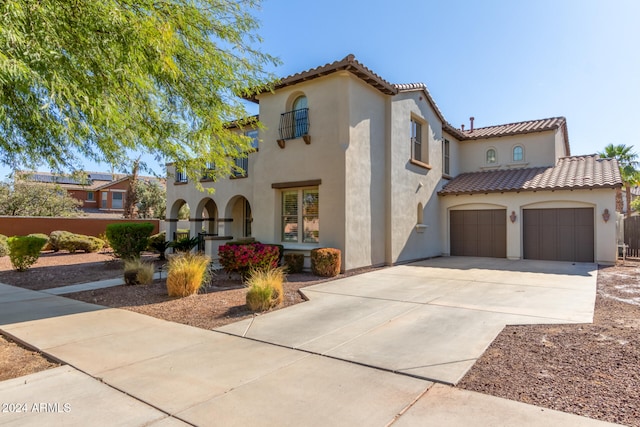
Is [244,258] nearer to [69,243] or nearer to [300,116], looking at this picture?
[300,116]

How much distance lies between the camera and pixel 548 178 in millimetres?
16781

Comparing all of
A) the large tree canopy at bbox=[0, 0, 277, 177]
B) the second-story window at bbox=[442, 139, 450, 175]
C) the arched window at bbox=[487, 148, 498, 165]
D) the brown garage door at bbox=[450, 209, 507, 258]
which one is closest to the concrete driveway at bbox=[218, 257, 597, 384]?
the large tree canopy at bbox=[0, 0, 277, 177]

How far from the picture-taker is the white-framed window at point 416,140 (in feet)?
52.6

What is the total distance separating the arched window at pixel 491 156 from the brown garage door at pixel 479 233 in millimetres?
3765

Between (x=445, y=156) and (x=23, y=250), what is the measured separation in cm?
1881

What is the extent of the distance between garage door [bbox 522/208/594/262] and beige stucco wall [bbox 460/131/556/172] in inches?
141

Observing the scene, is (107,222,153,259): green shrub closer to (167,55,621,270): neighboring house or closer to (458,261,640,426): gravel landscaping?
(167,55,621,270): neighboring house

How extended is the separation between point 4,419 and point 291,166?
10984mm

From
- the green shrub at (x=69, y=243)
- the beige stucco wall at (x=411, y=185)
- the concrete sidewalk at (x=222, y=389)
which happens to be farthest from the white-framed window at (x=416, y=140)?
the green shrub at (x=69, y=243)

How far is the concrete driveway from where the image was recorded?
503 centimetres

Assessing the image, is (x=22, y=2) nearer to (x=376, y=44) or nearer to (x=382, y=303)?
(x=382, y=303)

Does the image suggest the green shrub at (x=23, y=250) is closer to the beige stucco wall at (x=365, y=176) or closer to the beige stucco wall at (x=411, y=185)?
the beige stucco wall at (x=365, y=176)

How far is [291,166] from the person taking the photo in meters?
13.7

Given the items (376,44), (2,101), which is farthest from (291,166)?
(2,101)
